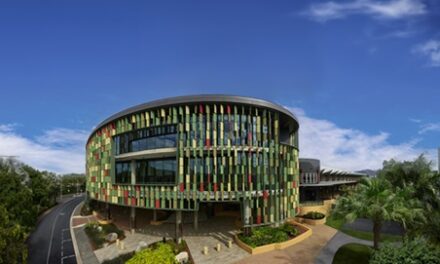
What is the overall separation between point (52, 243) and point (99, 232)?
5.81 meters

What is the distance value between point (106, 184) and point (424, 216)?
39.7m

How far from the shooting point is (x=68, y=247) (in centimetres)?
3803

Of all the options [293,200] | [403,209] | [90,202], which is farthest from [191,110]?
[90,202]

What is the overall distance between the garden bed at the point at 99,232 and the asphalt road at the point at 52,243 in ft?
8.21

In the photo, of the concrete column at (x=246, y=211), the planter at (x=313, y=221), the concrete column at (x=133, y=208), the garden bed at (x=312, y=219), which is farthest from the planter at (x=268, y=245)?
the concrete column at (x=133, y=208)

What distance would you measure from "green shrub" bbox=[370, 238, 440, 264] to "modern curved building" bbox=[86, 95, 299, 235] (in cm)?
1734

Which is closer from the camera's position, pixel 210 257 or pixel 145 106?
pixel 210 257

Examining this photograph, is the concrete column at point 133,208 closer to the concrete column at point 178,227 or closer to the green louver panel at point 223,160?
the green louver panel at point 223,160

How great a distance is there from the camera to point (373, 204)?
23453mm

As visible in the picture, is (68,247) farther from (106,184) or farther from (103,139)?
(103,139)

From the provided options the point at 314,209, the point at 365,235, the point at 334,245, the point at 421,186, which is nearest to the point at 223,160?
the point at 334,245

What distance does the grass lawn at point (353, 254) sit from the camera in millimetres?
26938

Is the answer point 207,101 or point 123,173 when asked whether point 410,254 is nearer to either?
point 207,101

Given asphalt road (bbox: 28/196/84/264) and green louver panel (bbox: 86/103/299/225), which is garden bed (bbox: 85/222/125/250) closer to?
asphalt road (bbox: 28/196/84/264)
